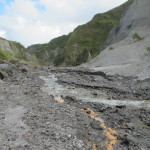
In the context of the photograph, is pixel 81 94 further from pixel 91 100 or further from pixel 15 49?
pixel 15 49

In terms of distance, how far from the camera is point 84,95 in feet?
116

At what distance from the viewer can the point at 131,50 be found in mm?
64875

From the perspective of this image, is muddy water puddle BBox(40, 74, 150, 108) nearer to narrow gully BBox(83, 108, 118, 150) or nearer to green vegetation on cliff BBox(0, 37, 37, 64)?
narrow gully BBox(83, 108, 118, 150)

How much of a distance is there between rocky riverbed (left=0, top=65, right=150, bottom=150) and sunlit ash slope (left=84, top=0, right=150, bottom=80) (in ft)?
39.7

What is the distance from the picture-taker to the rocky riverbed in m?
17.8

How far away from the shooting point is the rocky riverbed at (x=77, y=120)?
17781mm

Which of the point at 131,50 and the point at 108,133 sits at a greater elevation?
the point at 131,50

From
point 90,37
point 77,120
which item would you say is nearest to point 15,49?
point 90,37

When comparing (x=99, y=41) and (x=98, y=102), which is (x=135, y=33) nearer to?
(x=98, y=102)

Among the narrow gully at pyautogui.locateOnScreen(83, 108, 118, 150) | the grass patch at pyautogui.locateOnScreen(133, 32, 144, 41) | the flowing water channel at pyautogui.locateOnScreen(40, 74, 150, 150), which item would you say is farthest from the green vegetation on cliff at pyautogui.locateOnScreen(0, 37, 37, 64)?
the narrow gully at pyautogui.locateOnScreen(83, 108, 118, 150)

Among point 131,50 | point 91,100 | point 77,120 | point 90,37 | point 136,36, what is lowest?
point 91,100

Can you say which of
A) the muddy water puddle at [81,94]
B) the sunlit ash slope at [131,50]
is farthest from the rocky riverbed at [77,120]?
the sunlit ash slope at [131,50]

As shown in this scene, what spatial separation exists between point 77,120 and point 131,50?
44975 millimetres

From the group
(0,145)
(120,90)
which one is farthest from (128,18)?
(0,145)
